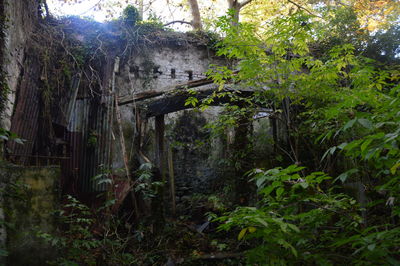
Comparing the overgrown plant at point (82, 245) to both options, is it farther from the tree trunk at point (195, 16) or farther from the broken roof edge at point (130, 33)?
the tree trunk at point (195, 16)

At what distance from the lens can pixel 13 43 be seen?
5.78m

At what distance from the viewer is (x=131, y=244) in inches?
241

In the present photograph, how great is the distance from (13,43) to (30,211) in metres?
3.52

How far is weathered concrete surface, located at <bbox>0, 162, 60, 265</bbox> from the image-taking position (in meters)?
3.76

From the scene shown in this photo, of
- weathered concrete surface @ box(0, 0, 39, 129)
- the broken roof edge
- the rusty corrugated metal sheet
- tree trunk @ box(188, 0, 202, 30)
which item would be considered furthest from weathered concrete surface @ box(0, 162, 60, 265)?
tree trunk @ box(188, 0, 202, 30)

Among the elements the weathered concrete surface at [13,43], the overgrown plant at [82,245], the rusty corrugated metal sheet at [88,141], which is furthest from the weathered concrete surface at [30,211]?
the rusty corrugated metal sheet at [88,141]

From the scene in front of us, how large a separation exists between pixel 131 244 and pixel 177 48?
263 inches

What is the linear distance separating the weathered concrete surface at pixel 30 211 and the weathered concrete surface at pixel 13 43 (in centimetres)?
166

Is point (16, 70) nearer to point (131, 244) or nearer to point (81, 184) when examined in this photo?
point (81, 184)

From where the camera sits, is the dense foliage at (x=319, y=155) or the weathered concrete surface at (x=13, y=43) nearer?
the dense foliage at (x=319, y=155)

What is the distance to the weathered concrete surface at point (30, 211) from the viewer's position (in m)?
3.76

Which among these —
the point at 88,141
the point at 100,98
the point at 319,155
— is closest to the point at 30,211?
the point at 88,141

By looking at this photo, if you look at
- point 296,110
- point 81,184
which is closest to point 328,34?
point 296,110

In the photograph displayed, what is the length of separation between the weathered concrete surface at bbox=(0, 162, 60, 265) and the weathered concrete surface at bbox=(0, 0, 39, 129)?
1661 mm
